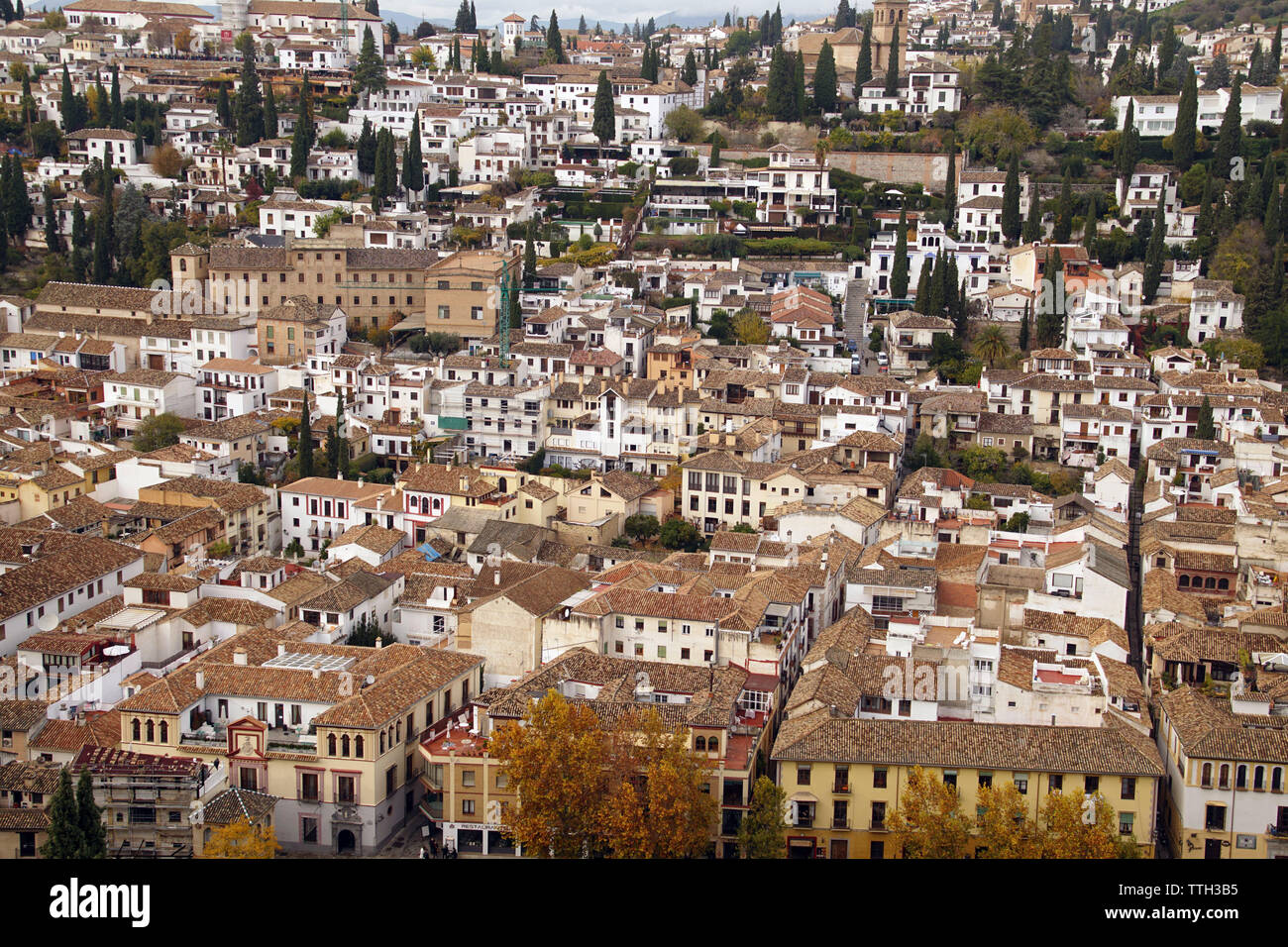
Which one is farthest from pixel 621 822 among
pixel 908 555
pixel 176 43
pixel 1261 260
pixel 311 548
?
pixel 176 43

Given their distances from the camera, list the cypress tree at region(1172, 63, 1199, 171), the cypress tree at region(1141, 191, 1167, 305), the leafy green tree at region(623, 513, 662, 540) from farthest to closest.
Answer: the cypress tree at region(1172, 63, 1199, 171)
the cypress tree at region(1141, 191, 1167, 305)
the leafy green tree at region(623, 513, 662, 540)

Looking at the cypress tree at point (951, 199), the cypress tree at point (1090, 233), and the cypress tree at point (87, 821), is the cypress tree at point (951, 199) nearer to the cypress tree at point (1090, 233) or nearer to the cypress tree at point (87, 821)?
the cypress tree at point (1090, 233)

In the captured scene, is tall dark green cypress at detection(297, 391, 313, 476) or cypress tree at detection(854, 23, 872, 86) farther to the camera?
cypress tree at detection(854, 23, 872, 86)

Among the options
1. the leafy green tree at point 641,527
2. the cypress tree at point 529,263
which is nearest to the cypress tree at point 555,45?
the cypress tree at point 529,263

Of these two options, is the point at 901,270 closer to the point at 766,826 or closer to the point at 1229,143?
the point at 1229,143

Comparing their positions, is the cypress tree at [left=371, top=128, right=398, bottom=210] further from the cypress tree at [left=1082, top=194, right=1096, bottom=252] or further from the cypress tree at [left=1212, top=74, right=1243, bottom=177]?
the cypress tree at [left=1212, top=74, right=1243, bottom=177]

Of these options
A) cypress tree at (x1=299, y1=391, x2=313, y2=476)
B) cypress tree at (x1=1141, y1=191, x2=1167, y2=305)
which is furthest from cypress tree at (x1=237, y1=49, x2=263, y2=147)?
cypress tree at (x1=1141, y1=191, x2=1167, y2=305)
